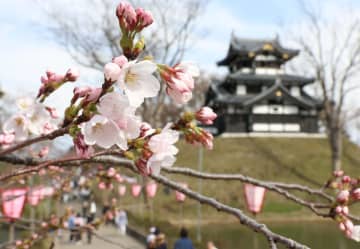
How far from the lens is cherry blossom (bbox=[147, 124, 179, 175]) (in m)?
1.27

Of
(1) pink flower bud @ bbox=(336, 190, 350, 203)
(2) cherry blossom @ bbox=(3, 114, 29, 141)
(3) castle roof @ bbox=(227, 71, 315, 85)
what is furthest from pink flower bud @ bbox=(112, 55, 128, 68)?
(3) castle roof @ bbox=(227, 71, 315, 85)

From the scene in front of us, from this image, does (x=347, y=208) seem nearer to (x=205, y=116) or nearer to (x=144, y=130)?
(x=205, y=116)

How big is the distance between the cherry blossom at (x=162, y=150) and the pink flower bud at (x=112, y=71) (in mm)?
235

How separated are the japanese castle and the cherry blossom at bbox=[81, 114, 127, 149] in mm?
38934

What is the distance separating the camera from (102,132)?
1.18 metres

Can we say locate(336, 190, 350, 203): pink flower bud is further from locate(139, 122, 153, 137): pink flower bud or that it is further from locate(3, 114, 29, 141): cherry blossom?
locate(3, 114, 29, 141): cherry blossom

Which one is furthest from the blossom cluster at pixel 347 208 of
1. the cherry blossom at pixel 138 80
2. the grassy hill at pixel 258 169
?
the grassy hill at pixel 258 169

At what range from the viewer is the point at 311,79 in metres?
44.1

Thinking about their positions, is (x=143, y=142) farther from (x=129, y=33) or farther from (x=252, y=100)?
(x=252, y=100)

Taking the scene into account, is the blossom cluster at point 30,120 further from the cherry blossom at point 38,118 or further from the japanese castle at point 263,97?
the japanese castle at point 263,97

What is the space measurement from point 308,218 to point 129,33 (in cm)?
2868

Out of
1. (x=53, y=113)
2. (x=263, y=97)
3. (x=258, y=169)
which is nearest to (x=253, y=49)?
(x=263, y=97)

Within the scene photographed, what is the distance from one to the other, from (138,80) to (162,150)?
0.72 feet

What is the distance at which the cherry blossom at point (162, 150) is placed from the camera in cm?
127
